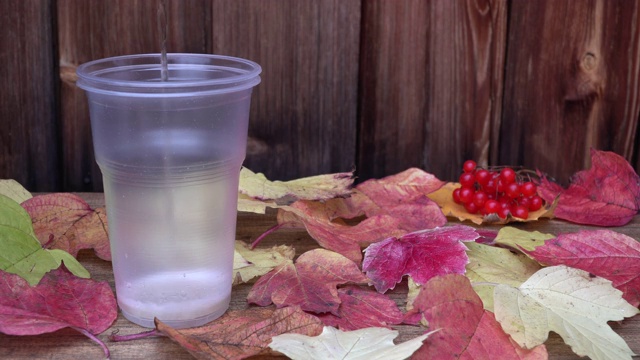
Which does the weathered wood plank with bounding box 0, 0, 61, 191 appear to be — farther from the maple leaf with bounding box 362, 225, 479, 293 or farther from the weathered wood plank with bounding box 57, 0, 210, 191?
the maple leaf with bounding box 362, 225, 479, 293

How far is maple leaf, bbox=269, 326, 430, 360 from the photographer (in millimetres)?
740

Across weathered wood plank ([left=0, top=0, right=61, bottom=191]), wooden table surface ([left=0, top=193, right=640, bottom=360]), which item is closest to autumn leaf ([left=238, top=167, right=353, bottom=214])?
wooden table surface ([left=0, top=193, right=640, bottom=360])

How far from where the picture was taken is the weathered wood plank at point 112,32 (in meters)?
1.34

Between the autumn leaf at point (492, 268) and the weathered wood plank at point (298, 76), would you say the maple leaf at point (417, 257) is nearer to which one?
the autumn leaf at point (492, 268)

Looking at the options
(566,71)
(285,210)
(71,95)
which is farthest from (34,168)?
(566,71)

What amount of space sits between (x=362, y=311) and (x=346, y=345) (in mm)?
138

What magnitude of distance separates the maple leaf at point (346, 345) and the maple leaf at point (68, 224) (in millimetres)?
367

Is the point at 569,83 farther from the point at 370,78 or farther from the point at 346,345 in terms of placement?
the point at 346,345

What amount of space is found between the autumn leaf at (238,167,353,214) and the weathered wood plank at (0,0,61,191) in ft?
1.40

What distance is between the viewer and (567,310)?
845 mm

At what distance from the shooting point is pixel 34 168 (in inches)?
55.2

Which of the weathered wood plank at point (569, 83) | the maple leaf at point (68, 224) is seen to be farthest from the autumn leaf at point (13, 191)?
the weathered wood plank at point (569, 83)

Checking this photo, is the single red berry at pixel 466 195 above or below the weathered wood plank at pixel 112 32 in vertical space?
below

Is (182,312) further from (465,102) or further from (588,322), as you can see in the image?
(465,102)
